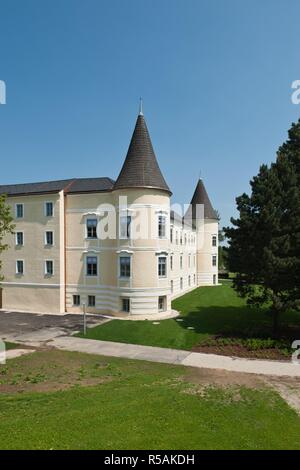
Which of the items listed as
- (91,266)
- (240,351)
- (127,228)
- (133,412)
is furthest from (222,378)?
(91,266)

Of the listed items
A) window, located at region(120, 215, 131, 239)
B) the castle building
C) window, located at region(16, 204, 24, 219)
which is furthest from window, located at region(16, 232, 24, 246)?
window, located at region(120, 215, 131, 239)

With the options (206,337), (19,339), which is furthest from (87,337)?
(206,337)

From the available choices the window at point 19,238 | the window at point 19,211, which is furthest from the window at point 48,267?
the window at point 19,211

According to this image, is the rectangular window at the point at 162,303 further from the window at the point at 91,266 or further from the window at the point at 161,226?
the window at the point at 91,266

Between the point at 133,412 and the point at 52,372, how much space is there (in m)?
6.52

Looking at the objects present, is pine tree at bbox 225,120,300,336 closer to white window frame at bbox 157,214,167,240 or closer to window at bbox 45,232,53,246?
white window frame at bbox 157,214,167,240

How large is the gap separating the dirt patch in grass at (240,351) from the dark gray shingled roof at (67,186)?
53.8 ft

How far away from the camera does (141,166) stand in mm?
28000

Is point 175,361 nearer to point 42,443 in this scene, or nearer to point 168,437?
point 168,437

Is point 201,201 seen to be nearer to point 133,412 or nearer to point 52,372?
point 52,372

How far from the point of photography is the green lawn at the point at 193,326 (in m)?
21.4

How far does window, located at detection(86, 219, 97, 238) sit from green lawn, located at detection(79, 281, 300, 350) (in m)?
8.29

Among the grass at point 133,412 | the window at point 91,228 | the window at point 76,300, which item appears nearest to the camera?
the grass at point 133,412
